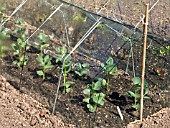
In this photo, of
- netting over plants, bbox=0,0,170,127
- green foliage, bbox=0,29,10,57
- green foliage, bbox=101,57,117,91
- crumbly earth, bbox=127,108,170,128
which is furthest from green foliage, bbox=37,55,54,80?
crumbly earth, bbox=127,108,170,128

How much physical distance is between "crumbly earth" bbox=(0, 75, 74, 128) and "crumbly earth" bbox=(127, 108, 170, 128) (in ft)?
2.55

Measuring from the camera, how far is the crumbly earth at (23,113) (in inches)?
194

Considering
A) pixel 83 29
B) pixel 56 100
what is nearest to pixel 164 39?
pixel 83 29

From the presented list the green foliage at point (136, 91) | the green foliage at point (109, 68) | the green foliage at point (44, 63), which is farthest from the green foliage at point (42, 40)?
the green foliage at point (136, 91)

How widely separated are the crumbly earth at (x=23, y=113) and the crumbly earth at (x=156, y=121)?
78 centimetres

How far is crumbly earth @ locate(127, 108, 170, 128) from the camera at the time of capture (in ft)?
16.2

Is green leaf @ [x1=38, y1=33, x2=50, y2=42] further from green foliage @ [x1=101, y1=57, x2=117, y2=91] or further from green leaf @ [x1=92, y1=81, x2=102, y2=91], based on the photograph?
green leaf @ [x1=92, y1=81, x2=102, y2=91]

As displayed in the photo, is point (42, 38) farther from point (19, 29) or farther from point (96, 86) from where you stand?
point (96, 86)

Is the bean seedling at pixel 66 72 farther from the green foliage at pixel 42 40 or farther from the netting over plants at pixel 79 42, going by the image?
the green foliage at pixel 42 40

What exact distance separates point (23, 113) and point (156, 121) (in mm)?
1603

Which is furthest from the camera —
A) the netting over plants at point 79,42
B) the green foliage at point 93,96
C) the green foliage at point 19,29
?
the green foliage at point 19,29

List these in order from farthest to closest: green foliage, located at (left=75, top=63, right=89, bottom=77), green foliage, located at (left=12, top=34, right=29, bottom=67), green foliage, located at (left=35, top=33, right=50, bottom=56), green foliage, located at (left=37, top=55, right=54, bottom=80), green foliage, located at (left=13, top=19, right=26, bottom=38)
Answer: green foliage, located at (left=13, top=19, right=26, bottom=38) → green foliage, located at (left=35, top=33, right=50, bottom=56) → green foliage, located at (left=12, top=34, right=29, bottom=67) → green foliage, located at (left=37, top=55, right=54, bottom=80) → green foliage, located at (left=75, top=63, right=89, bottom=77)

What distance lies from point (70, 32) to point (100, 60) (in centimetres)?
75

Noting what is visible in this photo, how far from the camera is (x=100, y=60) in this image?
5.84 m
